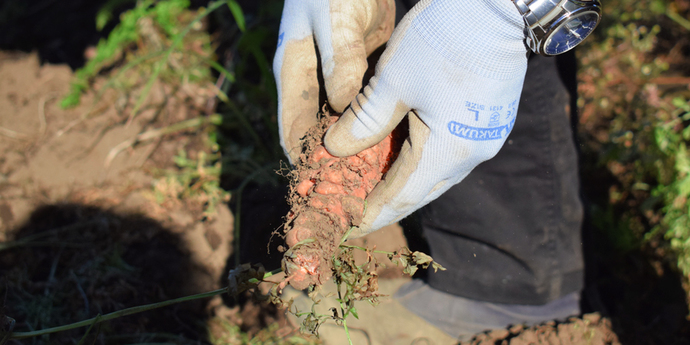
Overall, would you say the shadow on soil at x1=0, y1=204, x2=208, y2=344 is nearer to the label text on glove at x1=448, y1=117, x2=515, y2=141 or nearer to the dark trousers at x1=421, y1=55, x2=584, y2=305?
the dark trousers at x1=421, y1=55, x2=584, y2=305

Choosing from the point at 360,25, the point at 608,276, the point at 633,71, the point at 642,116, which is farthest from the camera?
the point at 633,71

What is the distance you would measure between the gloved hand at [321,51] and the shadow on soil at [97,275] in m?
0.95

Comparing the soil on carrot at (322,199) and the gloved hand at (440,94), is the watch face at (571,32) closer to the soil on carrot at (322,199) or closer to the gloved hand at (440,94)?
the gloved hand at (440,94)

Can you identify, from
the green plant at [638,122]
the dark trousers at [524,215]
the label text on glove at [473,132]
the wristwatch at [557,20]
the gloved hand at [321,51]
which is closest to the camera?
the wristwatch at [557,20]

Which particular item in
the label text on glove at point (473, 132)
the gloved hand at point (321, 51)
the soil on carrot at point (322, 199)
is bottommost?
the soil on carrot at point (322, 199)

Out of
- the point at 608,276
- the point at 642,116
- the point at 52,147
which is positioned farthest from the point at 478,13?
the point at 52,147

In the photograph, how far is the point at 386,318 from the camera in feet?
6.07

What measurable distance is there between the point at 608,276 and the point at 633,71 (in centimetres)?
145

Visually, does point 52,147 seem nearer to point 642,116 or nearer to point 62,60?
point 62,60

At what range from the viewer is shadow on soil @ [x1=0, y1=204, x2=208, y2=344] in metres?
1.80

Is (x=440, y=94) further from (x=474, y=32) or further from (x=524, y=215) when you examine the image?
(x=524, y=215)

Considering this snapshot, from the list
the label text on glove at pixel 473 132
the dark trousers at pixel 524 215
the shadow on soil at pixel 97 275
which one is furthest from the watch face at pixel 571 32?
the shadow on soil at pixel 97 275

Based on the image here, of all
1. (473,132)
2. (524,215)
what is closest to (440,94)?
(473,132)

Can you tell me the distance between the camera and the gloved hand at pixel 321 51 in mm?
1367
